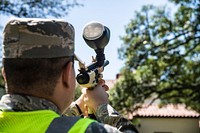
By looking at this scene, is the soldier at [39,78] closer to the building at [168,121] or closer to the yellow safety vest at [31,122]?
the yellow safety vest at [31,122]

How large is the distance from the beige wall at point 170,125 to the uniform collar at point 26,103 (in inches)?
1036

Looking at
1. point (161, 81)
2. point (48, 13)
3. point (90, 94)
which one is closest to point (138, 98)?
point (161, 81)

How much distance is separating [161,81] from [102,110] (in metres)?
17.0

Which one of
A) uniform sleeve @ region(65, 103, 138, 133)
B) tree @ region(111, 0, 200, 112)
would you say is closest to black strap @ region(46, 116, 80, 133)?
uniform sleeve @ region(65, 103, 138, 133)

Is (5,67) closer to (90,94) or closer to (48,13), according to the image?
(90,94)

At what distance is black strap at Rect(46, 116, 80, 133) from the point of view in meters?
1.65

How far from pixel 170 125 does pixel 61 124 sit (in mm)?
27280

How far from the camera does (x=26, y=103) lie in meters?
1.71

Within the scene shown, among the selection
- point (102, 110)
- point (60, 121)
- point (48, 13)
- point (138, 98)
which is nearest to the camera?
point (60, 121)

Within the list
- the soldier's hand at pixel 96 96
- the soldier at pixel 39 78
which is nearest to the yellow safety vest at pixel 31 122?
the soldier at pixel 39 78

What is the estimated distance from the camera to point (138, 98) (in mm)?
18375

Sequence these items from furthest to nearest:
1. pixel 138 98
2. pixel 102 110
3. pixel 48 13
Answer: pixel 138 98 < pixel 48 13 < pixel 102 110

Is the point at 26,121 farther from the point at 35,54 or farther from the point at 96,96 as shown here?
the point at 96,96

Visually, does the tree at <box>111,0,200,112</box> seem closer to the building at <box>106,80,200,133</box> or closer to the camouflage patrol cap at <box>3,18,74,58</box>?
the building at <box>106,80,200,133</box>
